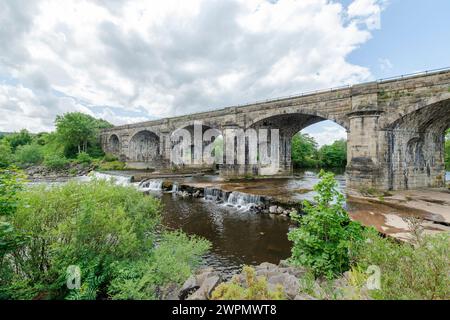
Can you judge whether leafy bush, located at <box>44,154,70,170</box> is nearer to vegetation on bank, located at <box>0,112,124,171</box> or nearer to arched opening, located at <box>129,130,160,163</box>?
vegetation on bank, located at <box>0,112,124,171</box>

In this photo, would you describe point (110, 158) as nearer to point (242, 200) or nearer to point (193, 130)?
point (193, 130)

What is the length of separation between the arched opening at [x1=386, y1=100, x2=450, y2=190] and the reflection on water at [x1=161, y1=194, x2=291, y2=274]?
9306 mm

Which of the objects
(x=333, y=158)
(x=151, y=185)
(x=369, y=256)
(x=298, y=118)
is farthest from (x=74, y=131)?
(x=333, y=158)

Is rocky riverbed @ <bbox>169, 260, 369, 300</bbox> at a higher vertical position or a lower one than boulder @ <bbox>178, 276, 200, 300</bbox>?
higher

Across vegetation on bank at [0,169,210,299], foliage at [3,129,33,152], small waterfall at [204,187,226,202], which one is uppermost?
foliage at [3,129,33,152]

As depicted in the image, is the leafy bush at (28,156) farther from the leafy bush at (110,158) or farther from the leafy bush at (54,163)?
the leafy bush at (110,158)

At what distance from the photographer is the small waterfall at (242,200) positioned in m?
12.7

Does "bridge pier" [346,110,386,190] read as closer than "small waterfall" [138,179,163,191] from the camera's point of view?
Yes

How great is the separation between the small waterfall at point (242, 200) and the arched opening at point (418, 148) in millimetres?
8777

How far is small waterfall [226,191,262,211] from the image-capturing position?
12.7 metres

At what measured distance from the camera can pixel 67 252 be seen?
3.37m

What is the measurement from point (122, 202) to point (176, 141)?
2940 centimetres

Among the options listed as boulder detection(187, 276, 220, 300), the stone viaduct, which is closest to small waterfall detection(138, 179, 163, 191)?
the stone viaduct
